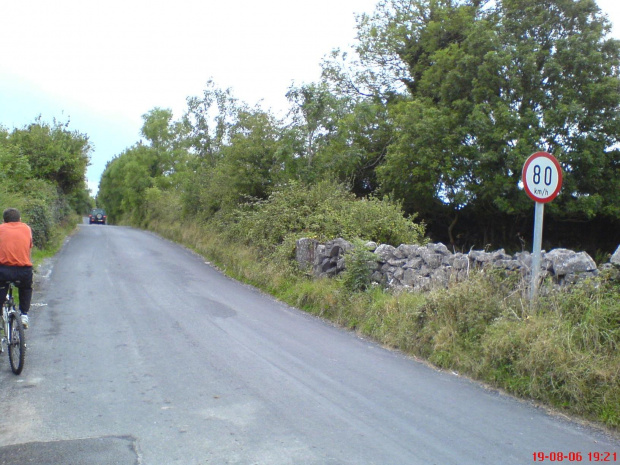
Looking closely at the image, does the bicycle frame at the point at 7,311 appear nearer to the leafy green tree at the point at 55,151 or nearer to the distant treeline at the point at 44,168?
the distant treeline at the point at 44,168

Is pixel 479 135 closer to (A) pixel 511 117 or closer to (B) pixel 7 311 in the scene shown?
(A) pixel 511 117

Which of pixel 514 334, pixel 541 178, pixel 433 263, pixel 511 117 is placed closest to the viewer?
pixel 514 334

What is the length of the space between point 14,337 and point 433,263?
6.90m

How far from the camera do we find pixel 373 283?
11.2 m

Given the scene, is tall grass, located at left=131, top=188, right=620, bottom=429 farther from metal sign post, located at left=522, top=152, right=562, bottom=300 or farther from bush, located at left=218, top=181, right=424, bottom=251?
bush, located at left=218, top=181, right=424, bottom=251

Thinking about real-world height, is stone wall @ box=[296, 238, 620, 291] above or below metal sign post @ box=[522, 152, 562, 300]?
below

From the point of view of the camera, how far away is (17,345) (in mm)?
6789

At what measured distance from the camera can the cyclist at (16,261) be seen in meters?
7.12

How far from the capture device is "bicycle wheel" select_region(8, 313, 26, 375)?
6711 mm

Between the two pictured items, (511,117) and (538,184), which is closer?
(538,184)

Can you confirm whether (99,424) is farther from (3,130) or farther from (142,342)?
(3,130)
